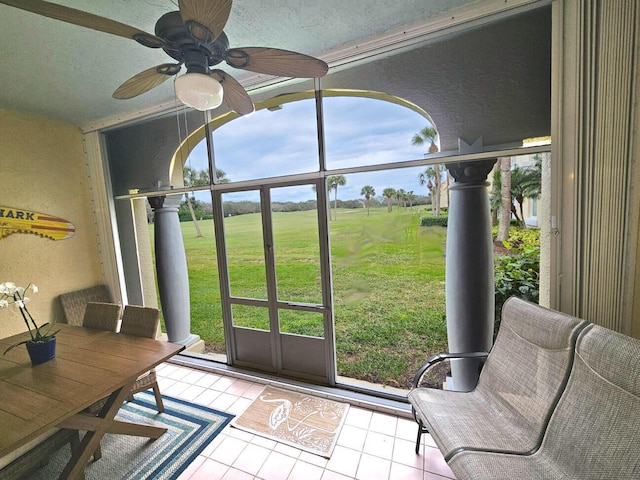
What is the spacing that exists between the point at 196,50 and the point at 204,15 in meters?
0.22

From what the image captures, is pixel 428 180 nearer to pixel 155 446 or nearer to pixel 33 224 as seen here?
pixel 155 446

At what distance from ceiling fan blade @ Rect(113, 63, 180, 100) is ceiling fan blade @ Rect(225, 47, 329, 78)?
298mm

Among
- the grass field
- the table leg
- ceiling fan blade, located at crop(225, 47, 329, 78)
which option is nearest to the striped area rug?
the table leg

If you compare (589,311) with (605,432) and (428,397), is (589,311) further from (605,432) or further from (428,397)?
(428,397)

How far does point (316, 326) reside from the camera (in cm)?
250

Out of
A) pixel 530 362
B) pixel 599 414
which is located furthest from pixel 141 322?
pixel 599 414

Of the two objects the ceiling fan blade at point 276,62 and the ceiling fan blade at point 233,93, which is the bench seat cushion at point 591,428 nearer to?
the ceiling fan blade at point 276,62

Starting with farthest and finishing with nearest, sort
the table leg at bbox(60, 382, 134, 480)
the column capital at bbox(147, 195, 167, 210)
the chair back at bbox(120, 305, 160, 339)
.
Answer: the column capital at bbox(147, 195, 167, 210), the chair back at bbox(120, 305, 160, 339), the table leg at bbox(60, 382, 134, 480)

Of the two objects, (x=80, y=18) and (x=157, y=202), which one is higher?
(x=80, y=18)

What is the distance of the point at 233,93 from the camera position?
4.88 feet

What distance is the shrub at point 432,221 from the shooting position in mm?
2762

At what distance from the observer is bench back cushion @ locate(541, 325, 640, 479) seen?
100cm

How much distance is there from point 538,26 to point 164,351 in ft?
10.4

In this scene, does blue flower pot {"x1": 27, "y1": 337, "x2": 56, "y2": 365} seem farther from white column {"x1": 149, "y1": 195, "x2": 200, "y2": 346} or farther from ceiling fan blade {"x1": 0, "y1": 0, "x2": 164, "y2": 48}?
ceiling fan blade {"x1": 0, "y1": 0, "x2": 164, "y2": 48}
